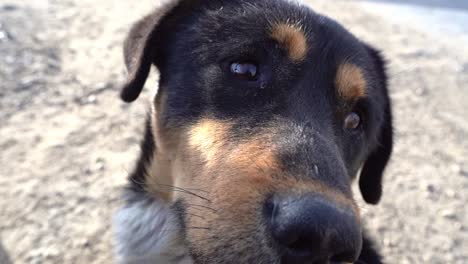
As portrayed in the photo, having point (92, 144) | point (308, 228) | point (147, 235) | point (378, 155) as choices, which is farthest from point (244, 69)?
point (92, 144)

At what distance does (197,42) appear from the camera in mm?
2910

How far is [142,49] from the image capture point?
3.02 m

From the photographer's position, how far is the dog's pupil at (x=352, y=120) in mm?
3010

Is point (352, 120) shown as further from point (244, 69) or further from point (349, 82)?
point (244, 69)

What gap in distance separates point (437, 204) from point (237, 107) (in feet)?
10.7

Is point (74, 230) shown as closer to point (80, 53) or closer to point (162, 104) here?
point (162, 104)

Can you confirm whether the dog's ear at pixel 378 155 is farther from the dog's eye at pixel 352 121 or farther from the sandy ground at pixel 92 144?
the sandy ground at pixel 92 144

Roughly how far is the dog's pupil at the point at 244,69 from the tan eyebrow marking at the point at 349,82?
18.3 inches

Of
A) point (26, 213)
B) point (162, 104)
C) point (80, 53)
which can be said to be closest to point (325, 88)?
point (162, 104)

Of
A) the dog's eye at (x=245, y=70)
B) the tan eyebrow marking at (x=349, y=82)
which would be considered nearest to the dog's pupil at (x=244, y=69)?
the dog's eye at (x=245, y=70)

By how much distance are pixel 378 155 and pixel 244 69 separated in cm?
146

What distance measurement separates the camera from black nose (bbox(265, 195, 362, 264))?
1.90 metres

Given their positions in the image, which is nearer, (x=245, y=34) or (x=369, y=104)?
(x=245, y=34)

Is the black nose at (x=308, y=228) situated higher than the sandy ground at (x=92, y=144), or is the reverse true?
the black nose at (x=308, y=228)
